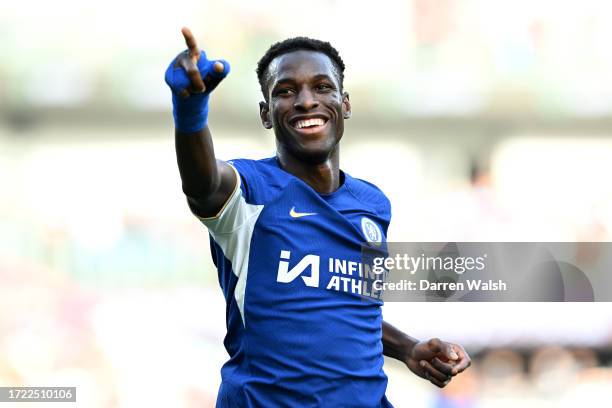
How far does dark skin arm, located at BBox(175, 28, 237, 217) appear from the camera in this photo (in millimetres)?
1337

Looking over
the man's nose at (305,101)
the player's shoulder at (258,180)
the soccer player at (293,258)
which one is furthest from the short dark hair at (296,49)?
the player's shoulder at (258,180)

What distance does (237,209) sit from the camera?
1.61 meters

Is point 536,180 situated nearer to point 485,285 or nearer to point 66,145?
point 485,285

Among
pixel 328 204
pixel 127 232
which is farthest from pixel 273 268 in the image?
pixel 127 232

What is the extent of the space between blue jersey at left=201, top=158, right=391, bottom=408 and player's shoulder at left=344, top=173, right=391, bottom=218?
0.22m

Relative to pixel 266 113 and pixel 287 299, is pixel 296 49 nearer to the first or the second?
pixel 266 113

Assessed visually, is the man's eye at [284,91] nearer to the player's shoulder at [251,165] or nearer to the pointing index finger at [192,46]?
the player's shoulder at [251,165]

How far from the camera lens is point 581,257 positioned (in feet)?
11.1

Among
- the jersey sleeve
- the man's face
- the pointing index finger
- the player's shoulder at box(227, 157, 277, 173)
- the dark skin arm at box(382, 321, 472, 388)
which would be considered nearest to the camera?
the pointing index finger

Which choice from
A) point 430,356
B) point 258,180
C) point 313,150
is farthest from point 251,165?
point 430,356

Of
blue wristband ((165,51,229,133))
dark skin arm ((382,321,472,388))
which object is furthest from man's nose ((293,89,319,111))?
dark skin arm ((382,321,472,388))

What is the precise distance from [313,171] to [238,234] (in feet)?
1.00

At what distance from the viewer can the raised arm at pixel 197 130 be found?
4.39 ft

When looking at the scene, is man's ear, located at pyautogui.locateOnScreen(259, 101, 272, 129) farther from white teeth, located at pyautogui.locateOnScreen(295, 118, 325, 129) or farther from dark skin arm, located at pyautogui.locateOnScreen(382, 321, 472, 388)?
dark skin arm, located at pyautogui.locateOnScreen(382, 321, 472, 388)
